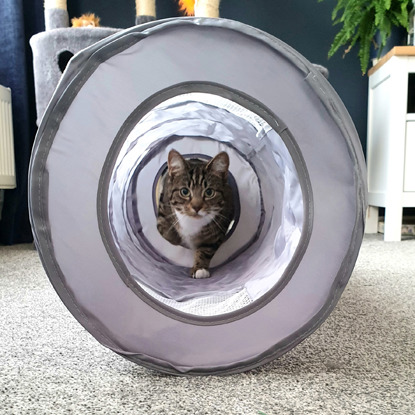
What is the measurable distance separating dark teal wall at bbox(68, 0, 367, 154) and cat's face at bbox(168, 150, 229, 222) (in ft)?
4.50

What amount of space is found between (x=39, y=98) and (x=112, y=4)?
0.89 meters

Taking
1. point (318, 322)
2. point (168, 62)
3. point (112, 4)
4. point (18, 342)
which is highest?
point (112, 4)

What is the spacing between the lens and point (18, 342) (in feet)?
2.89

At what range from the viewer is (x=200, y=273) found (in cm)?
121

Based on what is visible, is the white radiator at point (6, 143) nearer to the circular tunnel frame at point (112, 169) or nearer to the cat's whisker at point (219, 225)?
the cat's whisker at point (219, 225)

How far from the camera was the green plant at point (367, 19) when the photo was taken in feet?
6.68

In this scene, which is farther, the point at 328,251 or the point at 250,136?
the point at 250,136

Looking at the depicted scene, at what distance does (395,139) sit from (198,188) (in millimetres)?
1209

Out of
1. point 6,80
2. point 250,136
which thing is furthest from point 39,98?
point 250,136

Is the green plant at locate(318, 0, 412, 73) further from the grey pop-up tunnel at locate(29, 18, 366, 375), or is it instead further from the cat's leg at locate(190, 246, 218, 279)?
the grey pop-up tunnel at locate(29, 18, 366, 375)

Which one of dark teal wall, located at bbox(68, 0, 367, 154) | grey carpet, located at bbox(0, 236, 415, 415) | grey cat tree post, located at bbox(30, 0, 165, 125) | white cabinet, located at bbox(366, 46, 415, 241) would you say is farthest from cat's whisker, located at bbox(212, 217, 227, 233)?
dark teal wall, located at bbox(68, 0, 367, 154)

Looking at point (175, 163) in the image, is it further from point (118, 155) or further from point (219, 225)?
point (118, 155)

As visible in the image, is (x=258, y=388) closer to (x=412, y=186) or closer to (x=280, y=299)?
(x=280, y=299)

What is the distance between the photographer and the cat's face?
1.41 metres
